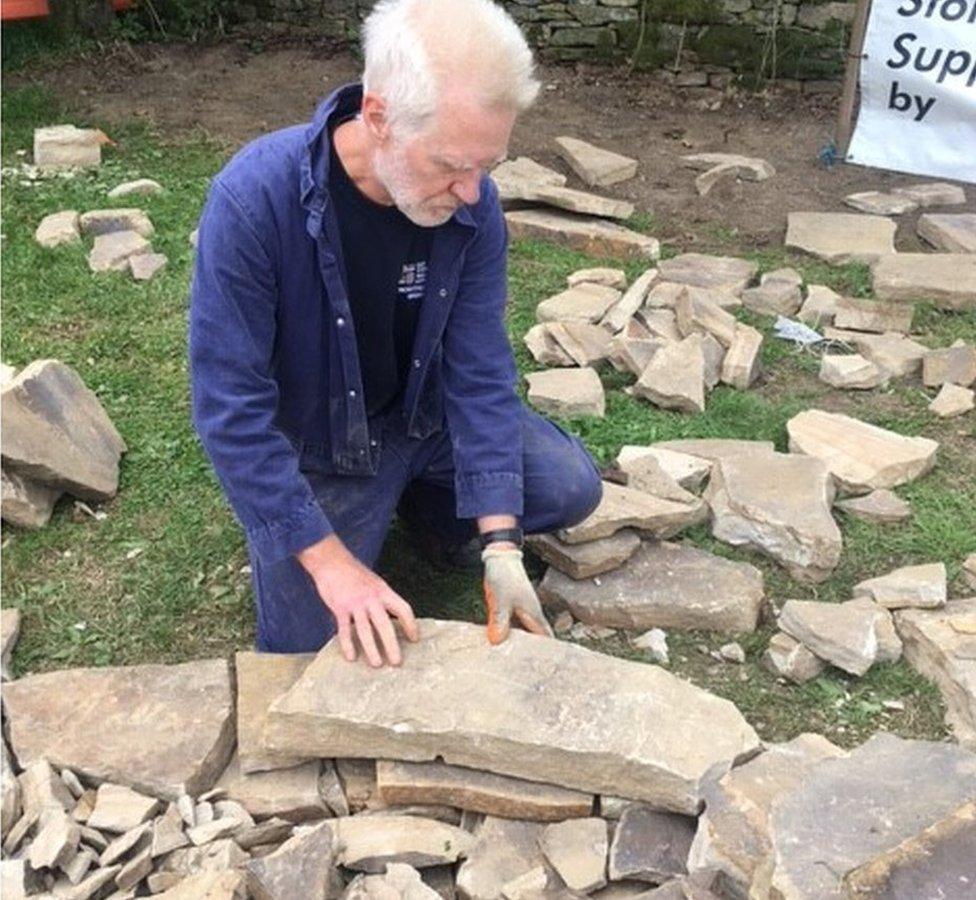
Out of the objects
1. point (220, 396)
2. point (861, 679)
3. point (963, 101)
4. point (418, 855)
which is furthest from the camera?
point (963, 101)

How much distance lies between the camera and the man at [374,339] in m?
2.75

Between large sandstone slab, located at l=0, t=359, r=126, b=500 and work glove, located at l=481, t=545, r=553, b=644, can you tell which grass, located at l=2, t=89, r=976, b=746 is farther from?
work glove, located at l=481, t=545, r=553, b=644

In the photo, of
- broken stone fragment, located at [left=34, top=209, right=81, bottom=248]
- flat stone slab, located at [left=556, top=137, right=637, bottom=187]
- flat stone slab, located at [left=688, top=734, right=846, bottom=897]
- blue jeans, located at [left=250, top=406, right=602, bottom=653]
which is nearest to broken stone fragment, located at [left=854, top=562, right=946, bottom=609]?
blue jeans, located at [left=250, top=406, right=602, bottom=653]

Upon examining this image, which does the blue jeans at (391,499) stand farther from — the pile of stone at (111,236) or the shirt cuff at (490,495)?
→ the pile of stone at (111,236)

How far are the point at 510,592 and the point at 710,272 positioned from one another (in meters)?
3.14

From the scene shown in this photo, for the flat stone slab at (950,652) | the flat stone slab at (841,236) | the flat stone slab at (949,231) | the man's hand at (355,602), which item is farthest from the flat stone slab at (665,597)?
the flat stone slab at (949,231)

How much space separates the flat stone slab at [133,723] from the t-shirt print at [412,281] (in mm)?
1085

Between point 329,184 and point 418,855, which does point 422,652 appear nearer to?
point 418,855

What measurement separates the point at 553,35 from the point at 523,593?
7124 mm

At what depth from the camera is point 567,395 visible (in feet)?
16.0

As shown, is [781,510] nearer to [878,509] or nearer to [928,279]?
[878,509]

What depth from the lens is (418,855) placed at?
2.86 meters

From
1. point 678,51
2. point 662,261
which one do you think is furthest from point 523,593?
point 678,51

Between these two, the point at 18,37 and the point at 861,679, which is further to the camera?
the point at 18,37
